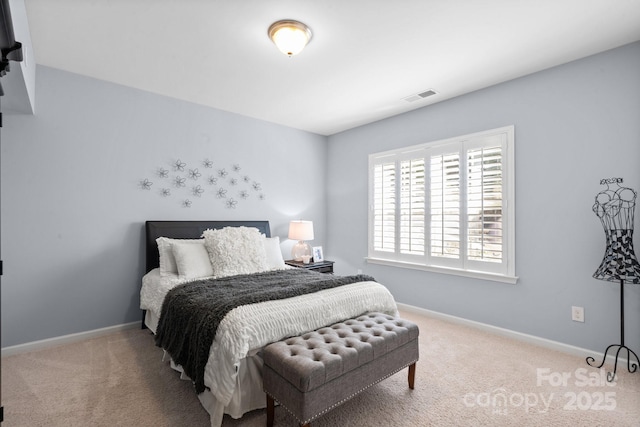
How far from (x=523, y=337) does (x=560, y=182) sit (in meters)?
1.49

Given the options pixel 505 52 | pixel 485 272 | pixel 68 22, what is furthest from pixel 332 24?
pixel 485 272

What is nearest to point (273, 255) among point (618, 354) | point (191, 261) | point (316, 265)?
point (316, 265)

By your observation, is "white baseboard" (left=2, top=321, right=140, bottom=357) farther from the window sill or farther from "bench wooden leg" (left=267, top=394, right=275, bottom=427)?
the window sill

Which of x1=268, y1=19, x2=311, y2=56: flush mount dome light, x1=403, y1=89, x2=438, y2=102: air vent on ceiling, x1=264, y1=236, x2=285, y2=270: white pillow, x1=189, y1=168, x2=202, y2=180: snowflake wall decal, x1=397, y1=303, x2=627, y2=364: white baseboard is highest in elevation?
x1=403, y1=89, x2=438, y2=102: air vent on ceiling

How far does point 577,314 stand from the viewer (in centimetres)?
278

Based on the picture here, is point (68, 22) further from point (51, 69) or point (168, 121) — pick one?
point (168, 121)

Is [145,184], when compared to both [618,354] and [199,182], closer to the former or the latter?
[199,182]

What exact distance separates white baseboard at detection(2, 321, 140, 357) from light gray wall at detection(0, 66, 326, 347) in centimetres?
5

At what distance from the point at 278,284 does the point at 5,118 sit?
2.77m

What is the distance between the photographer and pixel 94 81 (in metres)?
3.17

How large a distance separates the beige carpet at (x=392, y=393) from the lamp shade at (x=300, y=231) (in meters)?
2.10

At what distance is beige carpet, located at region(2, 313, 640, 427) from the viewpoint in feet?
6.38

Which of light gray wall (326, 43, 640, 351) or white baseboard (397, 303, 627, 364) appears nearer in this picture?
light gray wall (326, 43, 640, 351)

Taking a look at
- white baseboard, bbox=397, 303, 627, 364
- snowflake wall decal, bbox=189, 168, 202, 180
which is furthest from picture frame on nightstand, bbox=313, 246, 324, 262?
snowflake wall decal, bbox=189, 168, 202, 180
